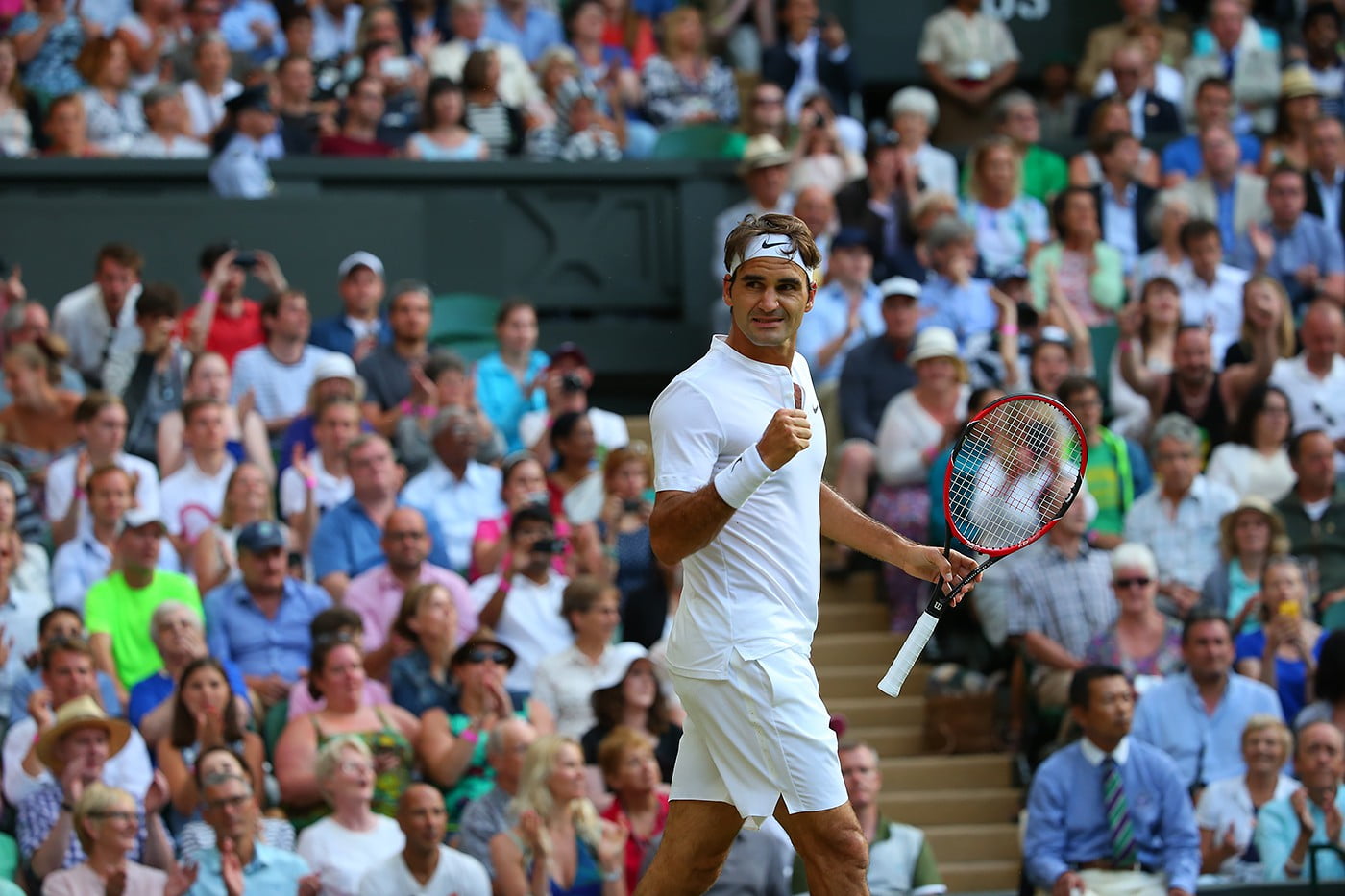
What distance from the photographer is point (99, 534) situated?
1062 centimetres

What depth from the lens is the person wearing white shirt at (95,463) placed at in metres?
11.0

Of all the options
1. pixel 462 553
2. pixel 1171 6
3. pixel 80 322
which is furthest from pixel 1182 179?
pixel 80 322

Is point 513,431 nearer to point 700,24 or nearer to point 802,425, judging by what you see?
point 700,24

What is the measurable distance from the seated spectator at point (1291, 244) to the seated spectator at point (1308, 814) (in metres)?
4.76

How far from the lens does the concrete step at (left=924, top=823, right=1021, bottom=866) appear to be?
10.4 metres

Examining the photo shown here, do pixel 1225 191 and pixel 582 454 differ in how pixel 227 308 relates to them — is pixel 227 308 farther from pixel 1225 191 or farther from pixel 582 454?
pixel 1225 191

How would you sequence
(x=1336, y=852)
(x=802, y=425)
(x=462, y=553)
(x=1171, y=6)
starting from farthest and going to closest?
1. (x=1171, y=6)
2. (x=462, y=553)
3. (x=1336, y=852)
4. (x=802, y=425)

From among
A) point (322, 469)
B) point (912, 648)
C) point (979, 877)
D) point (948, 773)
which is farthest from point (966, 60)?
point (912, 648)

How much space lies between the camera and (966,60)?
1658 cm

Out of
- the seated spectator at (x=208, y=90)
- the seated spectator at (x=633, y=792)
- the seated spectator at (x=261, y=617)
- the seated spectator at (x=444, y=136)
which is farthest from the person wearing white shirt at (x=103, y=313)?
the seated spectator at (x=633, y=792)

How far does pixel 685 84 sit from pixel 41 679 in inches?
286

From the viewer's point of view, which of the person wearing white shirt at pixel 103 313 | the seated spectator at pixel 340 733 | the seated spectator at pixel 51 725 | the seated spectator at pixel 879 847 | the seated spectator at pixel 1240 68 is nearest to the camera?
the seated spectator at pixel 879 847

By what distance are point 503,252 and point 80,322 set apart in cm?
306

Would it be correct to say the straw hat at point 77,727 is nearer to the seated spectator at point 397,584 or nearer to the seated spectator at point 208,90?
the seated spectator at point 397,584
